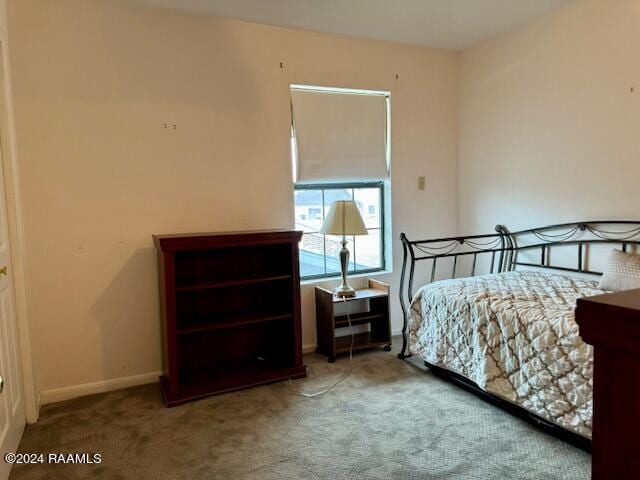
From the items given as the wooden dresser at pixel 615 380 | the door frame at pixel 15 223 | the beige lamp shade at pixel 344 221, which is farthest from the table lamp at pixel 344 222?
the wooden dresser at pixel 615 380

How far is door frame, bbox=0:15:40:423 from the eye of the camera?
2473 millimetres

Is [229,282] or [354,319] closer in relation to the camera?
[229,282]

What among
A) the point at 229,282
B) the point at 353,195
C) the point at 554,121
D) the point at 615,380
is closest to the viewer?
the point at 615,380

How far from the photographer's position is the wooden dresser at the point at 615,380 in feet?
2.04

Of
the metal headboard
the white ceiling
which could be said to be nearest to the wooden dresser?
the metal headboard

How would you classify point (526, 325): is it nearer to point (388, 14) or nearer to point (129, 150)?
point (388, 14)

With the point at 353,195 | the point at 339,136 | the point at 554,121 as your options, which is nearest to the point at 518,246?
the point at 554,121

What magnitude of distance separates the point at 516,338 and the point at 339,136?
204 cm

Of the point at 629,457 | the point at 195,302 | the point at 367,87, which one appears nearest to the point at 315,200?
the point at 367,87

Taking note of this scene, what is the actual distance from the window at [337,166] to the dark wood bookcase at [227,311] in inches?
20.6

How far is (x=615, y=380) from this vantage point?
65cm

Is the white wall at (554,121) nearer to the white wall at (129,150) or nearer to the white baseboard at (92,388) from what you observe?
the white wall at (129,150)

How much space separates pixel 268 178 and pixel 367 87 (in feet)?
3.73

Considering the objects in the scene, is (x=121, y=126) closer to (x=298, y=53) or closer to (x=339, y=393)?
(x=298, y=53)
